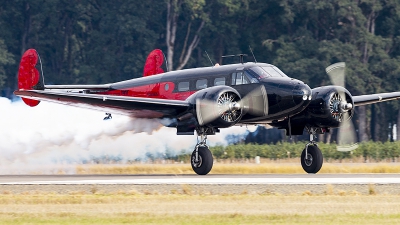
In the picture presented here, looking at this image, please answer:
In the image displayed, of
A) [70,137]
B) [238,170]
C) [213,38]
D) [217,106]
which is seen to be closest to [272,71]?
[217,106]

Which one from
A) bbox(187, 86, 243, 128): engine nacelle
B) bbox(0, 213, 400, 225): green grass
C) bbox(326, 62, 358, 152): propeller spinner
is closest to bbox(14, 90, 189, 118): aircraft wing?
bbox(187, 86, 243, 128): engine nacelle

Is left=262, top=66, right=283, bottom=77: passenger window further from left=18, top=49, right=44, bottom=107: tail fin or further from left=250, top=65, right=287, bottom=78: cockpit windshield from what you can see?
left=18, top=49, right=44, bottom=107: tail fin

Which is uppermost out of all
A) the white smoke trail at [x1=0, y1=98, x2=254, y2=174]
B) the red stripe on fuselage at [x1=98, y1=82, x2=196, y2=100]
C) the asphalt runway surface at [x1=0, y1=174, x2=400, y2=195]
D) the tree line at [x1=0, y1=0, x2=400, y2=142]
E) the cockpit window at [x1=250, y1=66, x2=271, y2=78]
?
the tree line at [x1=0, y1=0, x2=400, y2=142]

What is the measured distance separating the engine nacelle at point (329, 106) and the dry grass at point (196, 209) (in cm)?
969

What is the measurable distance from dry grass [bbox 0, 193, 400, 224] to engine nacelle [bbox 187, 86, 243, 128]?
25.3 ft

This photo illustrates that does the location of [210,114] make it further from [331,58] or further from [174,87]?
[331,58]

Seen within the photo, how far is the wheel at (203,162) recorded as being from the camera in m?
34.8

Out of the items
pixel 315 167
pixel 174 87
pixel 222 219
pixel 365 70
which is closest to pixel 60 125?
pixel 174 87

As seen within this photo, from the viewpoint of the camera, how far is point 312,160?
35938 mm

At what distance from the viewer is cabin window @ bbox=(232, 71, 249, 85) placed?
3597 centimetres

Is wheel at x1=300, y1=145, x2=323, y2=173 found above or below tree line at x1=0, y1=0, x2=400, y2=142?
below

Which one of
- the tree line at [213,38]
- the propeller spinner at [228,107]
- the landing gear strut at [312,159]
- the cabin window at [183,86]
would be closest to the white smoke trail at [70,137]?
the cabin window at [183,86]

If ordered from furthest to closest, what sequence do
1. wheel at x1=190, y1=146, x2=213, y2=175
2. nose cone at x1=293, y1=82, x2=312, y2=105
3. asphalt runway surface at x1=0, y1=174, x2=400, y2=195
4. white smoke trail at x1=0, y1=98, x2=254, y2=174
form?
white smoke trail at x1=0, y1=98, x2=254, y2=174 < wheel at x1=190, y1=146, x2=213, y2=175 < nose cone at x1=293, y1=82, x2=312, y2=105 < asphalt runway surface at x1=0, y1=174, x2=400, y2=195

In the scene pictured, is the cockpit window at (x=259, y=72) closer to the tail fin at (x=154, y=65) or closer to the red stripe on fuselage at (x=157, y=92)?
the red stripe on fuselage at (x=157, y=92)
